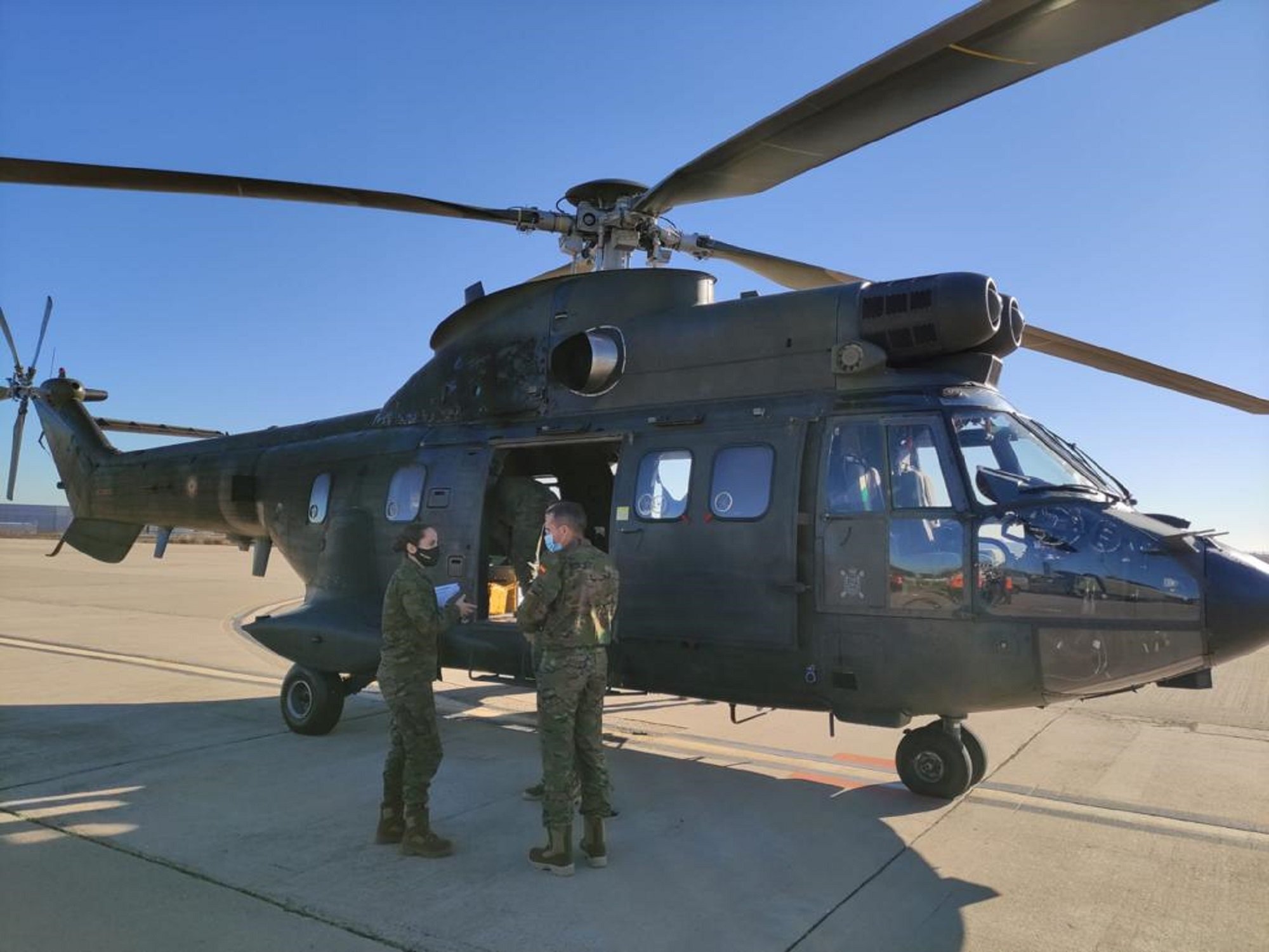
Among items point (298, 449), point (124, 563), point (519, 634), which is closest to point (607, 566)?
point (519, 634)

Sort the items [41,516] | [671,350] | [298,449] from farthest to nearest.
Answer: [41,516]
[298,449]
[671,350]

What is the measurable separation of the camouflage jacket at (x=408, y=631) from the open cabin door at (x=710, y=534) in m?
1.71

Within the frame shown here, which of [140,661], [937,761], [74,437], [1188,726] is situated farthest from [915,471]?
[74,437]

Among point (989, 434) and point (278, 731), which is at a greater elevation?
point (989, 434)

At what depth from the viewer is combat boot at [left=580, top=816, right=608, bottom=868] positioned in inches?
172

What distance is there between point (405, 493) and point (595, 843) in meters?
4.07

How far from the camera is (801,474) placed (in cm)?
556

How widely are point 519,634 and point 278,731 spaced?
2637mm

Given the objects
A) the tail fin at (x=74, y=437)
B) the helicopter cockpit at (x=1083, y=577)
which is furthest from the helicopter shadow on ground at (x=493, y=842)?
the tail fin at (x=74, y=437)

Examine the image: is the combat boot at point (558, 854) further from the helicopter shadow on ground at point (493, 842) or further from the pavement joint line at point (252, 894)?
the pavement joint line at point (252, 894)

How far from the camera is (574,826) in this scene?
503 cm

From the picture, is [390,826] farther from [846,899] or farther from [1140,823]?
[1140,823]

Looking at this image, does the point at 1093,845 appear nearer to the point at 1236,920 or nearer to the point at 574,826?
the point at 1236,920

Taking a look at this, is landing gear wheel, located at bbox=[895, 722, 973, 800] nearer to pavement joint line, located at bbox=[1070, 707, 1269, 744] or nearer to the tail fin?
pavement joint line, located at bbox=[1070, 707, 1269, 744]
